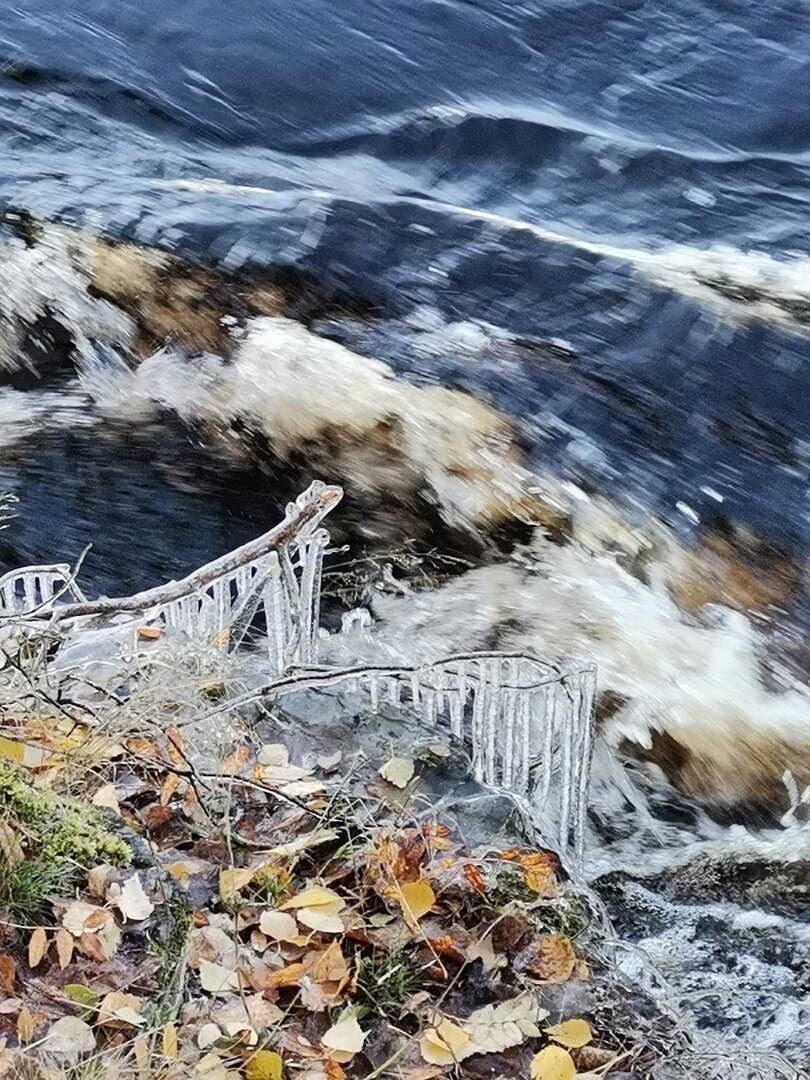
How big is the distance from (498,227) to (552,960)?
1920 millimetres

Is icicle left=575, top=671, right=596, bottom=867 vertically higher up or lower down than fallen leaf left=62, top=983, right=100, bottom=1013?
higher up

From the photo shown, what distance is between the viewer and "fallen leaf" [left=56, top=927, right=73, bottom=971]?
7.00 ft

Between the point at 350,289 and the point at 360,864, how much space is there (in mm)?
1564

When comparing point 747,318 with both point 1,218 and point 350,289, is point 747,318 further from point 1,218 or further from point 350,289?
point 1,218

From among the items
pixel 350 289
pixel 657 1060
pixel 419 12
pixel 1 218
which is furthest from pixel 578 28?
pixel 657 1060

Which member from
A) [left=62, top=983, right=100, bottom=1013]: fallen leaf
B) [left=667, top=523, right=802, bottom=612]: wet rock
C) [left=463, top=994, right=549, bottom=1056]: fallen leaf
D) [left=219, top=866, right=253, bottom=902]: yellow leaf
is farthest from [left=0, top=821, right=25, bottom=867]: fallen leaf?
[left=667, top=523, right=802, bottom=612]: wet rock

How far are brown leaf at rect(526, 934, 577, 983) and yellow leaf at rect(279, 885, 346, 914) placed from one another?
460 mm

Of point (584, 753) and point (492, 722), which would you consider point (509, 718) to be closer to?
point (492, 722)

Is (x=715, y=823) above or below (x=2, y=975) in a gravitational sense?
above

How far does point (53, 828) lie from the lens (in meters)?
2.35

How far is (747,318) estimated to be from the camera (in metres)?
2.69

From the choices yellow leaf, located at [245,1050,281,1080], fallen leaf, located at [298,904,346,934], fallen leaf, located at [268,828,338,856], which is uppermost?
fallen leaf, located at [268,828,338,856]

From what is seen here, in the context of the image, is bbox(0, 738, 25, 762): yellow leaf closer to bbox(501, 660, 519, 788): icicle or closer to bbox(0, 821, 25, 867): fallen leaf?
bbox(0, 821, 25, 867): fallen leaf

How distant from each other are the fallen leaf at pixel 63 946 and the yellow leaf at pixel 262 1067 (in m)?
0.43
